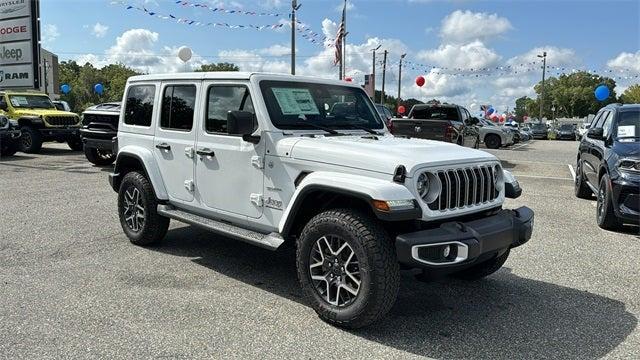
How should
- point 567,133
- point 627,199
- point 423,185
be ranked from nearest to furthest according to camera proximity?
point 423,185 → point 627,199 → point 567,133

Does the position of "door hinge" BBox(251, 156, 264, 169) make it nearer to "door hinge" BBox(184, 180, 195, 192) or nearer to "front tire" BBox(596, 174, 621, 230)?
"door hinge" BBox(184, 180, 195, 192)

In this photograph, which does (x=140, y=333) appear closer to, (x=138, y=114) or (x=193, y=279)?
(x=193, y=279)

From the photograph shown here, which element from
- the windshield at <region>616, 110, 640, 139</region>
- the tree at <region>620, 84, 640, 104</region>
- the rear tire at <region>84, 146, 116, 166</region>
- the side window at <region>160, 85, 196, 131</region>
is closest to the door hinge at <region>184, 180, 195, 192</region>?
the side window at <region>160, 85, 196, 131</region>

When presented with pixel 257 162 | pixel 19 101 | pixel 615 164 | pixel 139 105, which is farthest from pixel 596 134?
pixel 19 101

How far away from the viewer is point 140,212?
579 centimetres

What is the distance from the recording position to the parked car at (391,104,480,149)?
42.4 feet

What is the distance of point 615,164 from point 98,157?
11192 mm

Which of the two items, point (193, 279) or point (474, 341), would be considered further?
point (193, 279)

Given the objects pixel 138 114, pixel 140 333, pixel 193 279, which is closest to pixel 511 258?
pixel 193 279

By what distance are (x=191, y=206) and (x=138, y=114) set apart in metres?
1.40

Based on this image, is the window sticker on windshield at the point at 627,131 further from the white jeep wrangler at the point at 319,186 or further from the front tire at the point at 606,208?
the white jeep wrangler at the point at 319,186

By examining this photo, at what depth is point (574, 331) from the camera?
3859 millimetres

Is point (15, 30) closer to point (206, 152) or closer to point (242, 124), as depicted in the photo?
point (206, 152)

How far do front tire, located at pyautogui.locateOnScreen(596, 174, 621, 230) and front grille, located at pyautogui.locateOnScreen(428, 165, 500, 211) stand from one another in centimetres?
331
